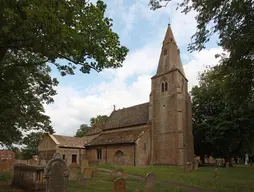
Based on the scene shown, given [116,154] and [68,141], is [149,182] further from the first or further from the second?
[68,141]

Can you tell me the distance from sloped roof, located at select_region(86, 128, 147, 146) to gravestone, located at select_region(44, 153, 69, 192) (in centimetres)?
1987

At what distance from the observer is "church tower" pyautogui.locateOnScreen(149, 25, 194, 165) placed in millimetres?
28364

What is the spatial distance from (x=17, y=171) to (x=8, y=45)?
7.75 meters

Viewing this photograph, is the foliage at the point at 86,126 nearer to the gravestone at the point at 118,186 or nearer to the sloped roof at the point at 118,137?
the sloped roof at the point at 118,137

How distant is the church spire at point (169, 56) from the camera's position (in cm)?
3256

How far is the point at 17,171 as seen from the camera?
42.0 ft

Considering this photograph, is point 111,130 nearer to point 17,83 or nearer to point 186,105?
point 186,105

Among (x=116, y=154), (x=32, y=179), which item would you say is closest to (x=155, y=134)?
(x=116, y=154)

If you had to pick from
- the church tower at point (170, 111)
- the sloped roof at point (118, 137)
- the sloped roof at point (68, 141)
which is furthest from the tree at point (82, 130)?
the church tower at point (170, 111)

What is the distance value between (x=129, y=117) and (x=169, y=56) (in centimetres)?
1128

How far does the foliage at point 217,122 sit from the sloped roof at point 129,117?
8.93 metres

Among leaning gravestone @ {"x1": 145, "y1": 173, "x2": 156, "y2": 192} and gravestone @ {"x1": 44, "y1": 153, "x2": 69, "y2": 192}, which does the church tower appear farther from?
gravestone @ {"x1": 44, "y1": 153, "x2": 69, "y2": 192}

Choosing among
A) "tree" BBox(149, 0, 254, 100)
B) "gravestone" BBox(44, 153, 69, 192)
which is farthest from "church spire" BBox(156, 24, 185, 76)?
"gravestone" BBox(44, 153, 69, 192)

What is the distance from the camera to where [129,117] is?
35594 millimetres
